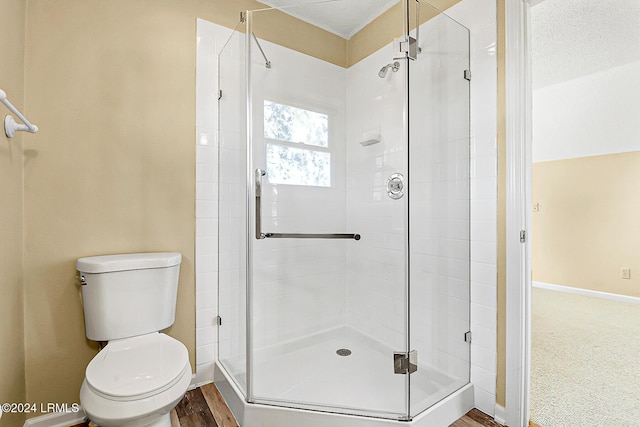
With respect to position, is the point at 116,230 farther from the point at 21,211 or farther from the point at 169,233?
the point at 21,211

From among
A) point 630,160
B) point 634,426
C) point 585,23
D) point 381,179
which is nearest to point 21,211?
point 381,179

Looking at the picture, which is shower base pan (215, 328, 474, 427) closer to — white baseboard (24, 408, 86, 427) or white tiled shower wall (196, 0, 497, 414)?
white tiled shower wall (196, 0, 497, 414)

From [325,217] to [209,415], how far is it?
1.35 m

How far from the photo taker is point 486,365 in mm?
1627

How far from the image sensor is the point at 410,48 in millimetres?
1604

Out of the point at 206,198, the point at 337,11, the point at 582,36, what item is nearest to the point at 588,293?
the point at 582,36

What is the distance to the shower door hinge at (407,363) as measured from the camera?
152cm

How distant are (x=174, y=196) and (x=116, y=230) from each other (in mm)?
348

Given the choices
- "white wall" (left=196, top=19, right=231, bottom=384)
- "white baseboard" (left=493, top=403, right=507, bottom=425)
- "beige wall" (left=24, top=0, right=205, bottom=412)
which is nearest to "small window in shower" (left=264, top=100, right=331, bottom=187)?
"white wall" (left=196, top=19, right=231, bottom=384)

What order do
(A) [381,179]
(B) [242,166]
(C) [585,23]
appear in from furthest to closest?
(C) [585,23], (A) [381,179], (B) [242,166]

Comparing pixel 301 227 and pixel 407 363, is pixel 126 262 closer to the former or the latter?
pixel 301 227

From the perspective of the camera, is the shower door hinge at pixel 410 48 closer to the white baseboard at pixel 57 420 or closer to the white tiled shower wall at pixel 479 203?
the white tiled shower wall at pixel 479 203

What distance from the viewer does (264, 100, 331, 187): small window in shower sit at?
6.32 ft

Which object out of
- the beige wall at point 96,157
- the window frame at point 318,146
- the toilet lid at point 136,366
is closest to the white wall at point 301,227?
A: the window frame at point 318,146
